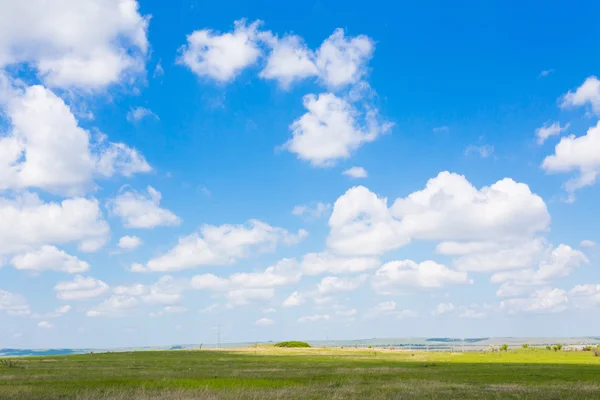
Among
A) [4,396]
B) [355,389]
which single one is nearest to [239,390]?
[355,389]

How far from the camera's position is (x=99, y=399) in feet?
101

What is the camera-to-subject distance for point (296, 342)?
176 meters

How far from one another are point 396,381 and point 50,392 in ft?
82.0

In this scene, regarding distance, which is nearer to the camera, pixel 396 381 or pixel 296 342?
pixel 396 381

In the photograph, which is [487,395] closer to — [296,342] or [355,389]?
[355,389]

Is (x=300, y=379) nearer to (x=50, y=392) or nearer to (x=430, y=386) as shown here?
(x=430, y=386)

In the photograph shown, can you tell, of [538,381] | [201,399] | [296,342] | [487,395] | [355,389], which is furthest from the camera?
[296,342]

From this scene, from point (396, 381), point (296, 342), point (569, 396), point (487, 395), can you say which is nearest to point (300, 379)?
point (396, 381)

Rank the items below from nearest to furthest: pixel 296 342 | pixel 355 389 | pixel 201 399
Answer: pixel 201 399, pixel 355 389, pixel 296 342

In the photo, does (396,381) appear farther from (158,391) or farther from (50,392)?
(50,392)

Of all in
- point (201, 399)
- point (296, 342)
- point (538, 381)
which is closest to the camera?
point (201, 399)

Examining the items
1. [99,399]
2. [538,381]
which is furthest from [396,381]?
[99,399]

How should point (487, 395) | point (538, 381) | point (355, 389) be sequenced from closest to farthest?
point (487, 395) < point (355, 389) < point (538, 381)

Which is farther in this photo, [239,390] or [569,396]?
[239,390]
